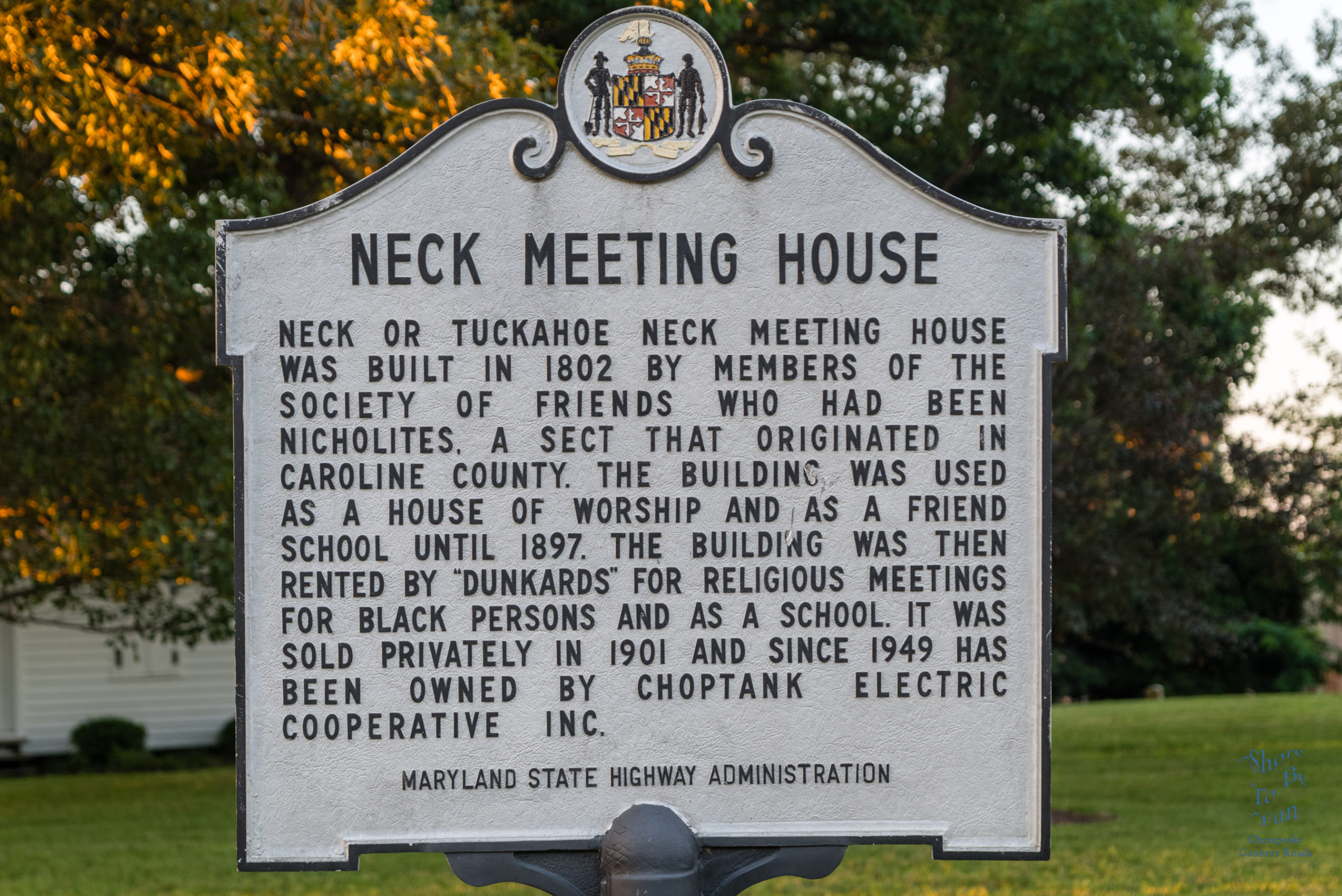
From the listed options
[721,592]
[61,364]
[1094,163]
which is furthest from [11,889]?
[1094,163]

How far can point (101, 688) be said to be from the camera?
21.8 m

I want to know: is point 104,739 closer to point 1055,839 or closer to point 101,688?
point 101,688

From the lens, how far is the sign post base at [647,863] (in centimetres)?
395

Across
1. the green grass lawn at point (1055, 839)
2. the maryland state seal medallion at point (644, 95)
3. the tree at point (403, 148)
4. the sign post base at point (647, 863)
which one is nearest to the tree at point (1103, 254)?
the tree at point (403, 148)

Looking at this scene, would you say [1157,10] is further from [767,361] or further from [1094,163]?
[767,361]

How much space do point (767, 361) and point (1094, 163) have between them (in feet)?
28.0

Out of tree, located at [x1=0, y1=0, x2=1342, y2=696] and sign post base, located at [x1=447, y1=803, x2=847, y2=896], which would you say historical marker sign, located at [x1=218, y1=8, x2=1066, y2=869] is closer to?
sign post base, located at [x1=447, y1=803, x2=847, y2=896]

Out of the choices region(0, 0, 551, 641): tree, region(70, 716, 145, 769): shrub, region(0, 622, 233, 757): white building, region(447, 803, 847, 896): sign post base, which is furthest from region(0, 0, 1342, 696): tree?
region(0, 622, 233, 757): white building

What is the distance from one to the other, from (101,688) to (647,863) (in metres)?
20.3

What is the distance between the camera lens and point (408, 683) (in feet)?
13.5

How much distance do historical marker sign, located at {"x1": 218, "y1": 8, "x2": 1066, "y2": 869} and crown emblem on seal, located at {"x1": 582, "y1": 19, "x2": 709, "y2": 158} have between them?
0.01 meters

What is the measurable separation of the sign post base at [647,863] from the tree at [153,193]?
4.28 meters

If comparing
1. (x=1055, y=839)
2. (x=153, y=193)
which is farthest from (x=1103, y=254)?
(x=153, y=193)

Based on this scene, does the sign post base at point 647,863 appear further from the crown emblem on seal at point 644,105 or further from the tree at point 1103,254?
the tree at point 1103,254
